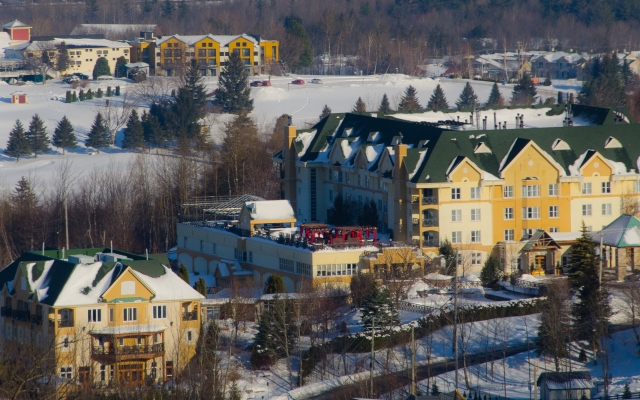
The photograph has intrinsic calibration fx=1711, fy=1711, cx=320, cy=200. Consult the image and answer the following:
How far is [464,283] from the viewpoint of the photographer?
246ft

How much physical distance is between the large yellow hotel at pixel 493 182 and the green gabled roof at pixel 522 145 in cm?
5

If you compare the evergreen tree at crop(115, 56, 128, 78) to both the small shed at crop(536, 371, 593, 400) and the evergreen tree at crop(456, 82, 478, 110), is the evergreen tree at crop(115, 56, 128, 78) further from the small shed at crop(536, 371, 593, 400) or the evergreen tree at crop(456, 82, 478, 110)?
the small shed at crop(536, 371, 593, 400)

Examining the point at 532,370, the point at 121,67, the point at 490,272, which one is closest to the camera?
the point at 532,370

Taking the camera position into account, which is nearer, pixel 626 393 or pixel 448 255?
pixel 626 393

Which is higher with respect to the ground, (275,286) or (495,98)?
(495,98)

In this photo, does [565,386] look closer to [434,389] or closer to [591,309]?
[434,389]

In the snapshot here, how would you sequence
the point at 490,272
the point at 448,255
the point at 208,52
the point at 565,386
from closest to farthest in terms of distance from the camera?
the point at 565,386 < the point at 490,272 < the point at 448,255 < the point at 208,52

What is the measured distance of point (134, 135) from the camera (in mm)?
128750

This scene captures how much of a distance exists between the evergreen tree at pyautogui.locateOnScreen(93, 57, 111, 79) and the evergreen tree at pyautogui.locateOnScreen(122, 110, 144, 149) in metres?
34.7

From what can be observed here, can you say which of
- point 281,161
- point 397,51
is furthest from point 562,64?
point 281,161

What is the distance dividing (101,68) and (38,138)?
118 ft

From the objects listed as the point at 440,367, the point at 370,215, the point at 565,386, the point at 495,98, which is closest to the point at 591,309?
the point at 440,367

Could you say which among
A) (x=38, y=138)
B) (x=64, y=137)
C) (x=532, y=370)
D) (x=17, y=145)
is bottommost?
(x=532, y=370)

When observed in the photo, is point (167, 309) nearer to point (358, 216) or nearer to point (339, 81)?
point (358, 216)
